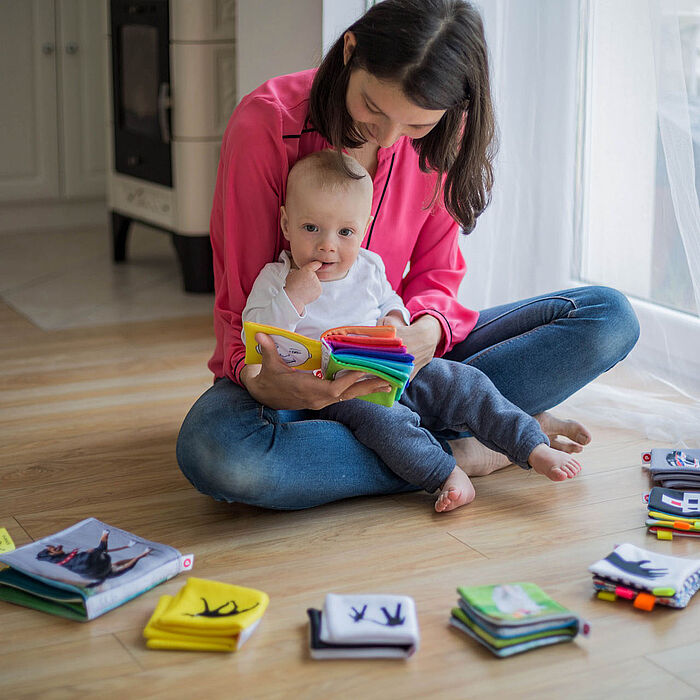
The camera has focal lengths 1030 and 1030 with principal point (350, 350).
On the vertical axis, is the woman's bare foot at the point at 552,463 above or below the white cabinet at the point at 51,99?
below

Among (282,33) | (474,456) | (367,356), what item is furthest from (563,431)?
(282,33)

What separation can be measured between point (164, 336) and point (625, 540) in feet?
5.01

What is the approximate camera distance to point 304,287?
1.53m

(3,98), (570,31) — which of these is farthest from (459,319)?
(3,98)

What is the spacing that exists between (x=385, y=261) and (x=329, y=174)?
0.26 metres

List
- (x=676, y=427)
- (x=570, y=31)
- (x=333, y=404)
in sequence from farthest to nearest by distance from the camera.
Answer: (x=570, y=31) → (x=676, y=427) → (x=333, y=404)

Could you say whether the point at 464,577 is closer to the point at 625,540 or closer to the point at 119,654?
the point at 625,540

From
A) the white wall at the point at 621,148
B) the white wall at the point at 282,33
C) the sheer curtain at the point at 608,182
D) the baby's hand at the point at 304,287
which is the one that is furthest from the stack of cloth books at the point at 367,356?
the white wall at the point at 282,33

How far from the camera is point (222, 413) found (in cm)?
153

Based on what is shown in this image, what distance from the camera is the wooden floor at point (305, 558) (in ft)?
3.74

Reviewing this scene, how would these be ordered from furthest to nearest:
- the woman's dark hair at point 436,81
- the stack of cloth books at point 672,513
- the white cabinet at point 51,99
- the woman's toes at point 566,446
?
the white cabinet at point 51,99 < the woman's toes at point 566,446 < the stack of cloth books at point 672,513 < the woman's dark hair at point 436,81

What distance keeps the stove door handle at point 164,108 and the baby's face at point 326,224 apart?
169cm

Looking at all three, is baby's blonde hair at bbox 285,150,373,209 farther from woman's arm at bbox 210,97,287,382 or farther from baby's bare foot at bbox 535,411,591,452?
baby's bare foot at bbox 535,411,591,452

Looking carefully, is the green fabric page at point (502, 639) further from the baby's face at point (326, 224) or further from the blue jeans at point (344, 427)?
the baby's face at point (326, 224)
